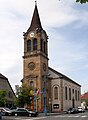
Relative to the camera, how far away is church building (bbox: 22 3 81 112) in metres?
76.1

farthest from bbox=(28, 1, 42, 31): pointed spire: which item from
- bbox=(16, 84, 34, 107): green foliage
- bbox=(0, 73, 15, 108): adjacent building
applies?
bbox=(16, 84, 34, 107): green foliage

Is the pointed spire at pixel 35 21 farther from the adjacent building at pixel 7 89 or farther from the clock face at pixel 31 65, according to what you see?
the adjacent building at pixel 7 89

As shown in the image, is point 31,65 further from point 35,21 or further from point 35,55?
point 35,21

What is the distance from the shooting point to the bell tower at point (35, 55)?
7688 cm

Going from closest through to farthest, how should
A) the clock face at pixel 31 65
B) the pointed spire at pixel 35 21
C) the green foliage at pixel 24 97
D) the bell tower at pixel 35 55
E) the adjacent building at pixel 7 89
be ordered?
1. the green foliage at pixel 24 97
2. the adjacent building at pixel 7 89
3. the bell tower at pixel 35 55
4. the clock face at pixel 31 65
5. the pointed spire at pixel 35 21

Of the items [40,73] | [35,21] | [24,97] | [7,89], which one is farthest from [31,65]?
[24,97]

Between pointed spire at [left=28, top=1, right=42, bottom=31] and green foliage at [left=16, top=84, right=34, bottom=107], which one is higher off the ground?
pointed spire at [left=28, top=1, right=42, bottom=31]

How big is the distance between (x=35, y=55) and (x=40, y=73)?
4788 mm

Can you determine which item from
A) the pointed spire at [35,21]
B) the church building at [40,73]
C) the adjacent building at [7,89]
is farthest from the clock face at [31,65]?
the pointed spire at [35,21]

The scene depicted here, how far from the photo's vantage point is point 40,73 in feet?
252

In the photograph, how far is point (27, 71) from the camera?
79.1 m

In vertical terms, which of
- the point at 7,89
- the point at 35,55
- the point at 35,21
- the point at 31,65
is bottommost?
the point at 7,89

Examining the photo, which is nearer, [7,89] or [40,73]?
[40,73]

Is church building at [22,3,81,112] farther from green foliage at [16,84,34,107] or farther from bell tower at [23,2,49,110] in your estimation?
green foliage at [16,84,34,107]
